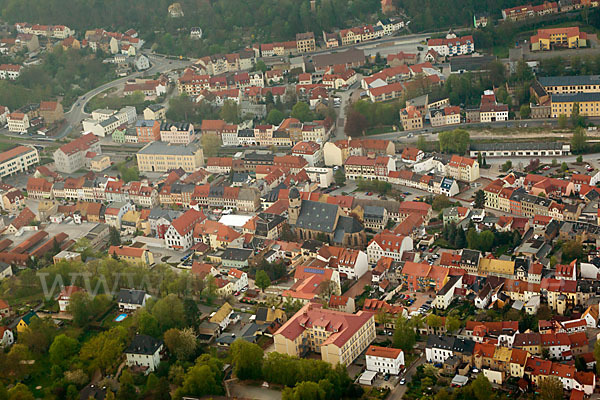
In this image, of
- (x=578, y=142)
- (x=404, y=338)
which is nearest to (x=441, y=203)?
(x=578, y=142)

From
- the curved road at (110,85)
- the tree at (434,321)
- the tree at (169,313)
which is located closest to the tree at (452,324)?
the tree at (434,321)

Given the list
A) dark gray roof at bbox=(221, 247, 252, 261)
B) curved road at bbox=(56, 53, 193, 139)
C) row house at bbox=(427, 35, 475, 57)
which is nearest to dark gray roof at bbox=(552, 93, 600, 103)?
row house at bbox=(427, 35, 475, 57)

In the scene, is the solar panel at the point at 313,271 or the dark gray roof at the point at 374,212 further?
the dark gray roof at the point at 374,212

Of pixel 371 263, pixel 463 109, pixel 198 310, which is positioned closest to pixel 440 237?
pixel 371 263

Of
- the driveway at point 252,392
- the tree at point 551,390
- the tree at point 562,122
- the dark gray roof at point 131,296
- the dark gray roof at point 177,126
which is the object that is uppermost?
the dark gray roof at point 177,126

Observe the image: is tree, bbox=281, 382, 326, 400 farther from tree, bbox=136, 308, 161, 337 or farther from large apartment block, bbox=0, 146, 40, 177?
large apartment block, bbox=0, 146, 40, 177

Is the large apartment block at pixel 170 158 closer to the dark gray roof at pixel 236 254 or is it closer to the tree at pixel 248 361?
the dark gray roof at pixel 236 254

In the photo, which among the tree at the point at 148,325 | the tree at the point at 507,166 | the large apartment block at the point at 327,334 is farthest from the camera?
the tree at the point at 507,166
